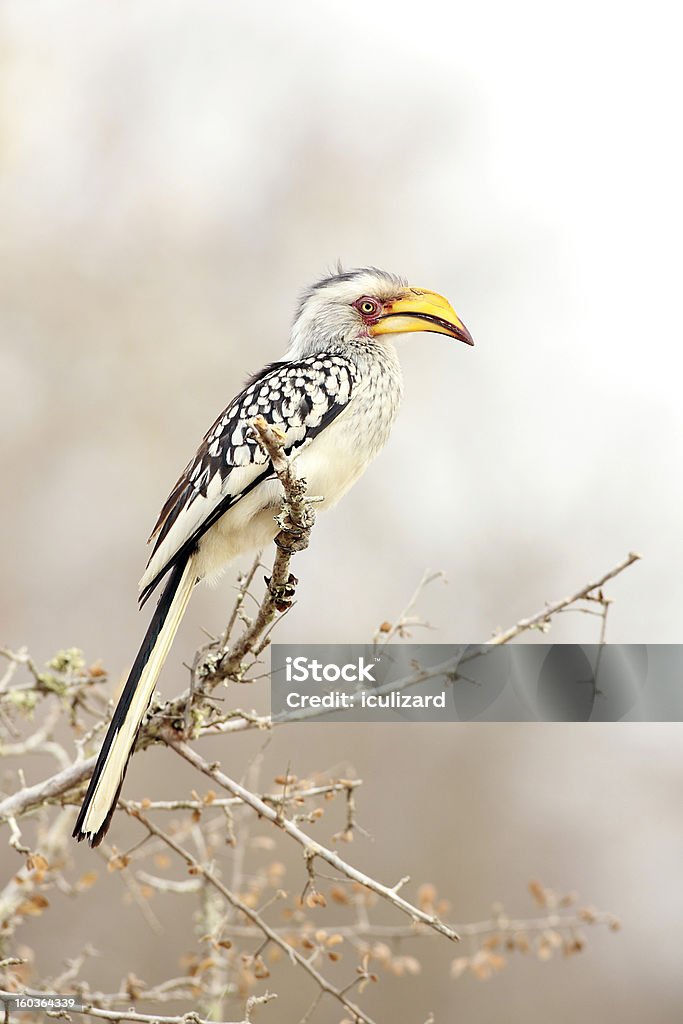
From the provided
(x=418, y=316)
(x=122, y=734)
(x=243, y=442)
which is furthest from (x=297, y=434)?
(x=122, y=734)

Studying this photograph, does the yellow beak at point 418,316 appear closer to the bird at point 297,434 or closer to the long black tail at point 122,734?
the bird at point 297,434

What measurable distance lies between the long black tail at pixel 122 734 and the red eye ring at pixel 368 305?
625 millimetres

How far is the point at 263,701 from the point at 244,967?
152cm

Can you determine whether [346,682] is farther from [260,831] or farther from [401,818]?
[260,831]

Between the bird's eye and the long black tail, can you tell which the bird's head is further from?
the long black tail

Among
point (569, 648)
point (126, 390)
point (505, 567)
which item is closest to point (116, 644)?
point (126, 390)

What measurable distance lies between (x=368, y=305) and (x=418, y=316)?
11 centimetres

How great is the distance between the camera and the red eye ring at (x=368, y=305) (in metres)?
1.68

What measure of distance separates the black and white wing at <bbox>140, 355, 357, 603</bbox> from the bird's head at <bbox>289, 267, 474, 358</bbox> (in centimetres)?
9

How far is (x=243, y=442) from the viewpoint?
57.7 inches

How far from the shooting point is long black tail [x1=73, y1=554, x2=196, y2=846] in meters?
1.20

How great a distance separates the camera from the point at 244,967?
4.57 ft

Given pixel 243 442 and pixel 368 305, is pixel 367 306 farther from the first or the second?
pixel 243 442

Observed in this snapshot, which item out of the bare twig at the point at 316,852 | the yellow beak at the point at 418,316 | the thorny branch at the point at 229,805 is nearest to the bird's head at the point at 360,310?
the yellow beak at the point at 418,316
